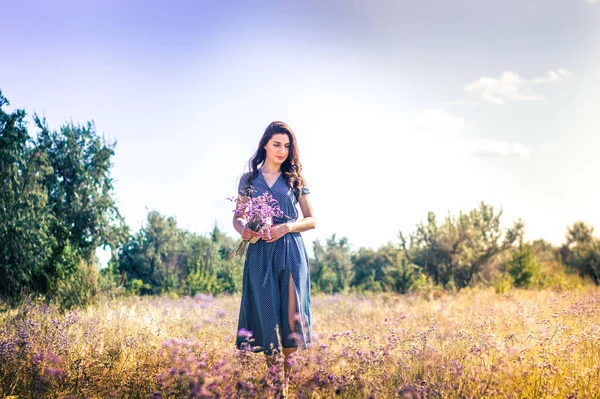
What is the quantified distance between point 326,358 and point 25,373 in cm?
279

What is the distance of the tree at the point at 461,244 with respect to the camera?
1727 centimetres

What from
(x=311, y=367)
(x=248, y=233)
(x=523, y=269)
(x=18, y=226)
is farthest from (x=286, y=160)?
(x=523, y=269)

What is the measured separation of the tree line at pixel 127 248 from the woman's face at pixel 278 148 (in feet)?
15.6

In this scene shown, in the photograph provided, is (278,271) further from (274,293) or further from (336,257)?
(336,257)

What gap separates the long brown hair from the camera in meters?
4.89

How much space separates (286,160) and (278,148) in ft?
0.84

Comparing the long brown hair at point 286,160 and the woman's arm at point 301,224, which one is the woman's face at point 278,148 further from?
Result: the woman's arm at point 301,224

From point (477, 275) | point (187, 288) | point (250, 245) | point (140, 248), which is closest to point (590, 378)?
point (250, 245)

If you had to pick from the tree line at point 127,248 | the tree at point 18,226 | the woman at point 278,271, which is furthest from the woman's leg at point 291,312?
the tree at point 18,226

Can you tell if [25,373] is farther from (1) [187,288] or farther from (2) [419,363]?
(1) [187,288]

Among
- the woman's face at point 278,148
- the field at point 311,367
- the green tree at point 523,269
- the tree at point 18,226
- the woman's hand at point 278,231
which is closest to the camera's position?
the field at point 311,367

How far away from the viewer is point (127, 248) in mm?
25141

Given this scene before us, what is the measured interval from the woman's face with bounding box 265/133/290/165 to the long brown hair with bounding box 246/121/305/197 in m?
0.06

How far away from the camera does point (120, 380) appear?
14.3 feet
